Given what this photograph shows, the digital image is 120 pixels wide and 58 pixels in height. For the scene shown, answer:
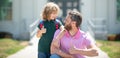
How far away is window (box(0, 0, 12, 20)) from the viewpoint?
24422 mm

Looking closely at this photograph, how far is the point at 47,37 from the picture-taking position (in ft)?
20.5

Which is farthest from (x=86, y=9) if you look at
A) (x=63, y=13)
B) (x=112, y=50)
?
(x=112, y=50)

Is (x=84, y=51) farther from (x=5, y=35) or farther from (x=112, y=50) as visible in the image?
(x=5, y=35)

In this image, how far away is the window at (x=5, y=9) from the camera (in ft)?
80.1

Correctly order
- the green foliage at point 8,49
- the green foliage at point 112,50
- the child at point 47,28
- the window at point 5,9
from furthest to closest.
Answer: the window at point 5,9, the green foliage at point 8,49, the green foliage at point 112,50, the child at point 47,28

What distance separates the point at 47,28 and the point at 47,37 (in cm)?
18

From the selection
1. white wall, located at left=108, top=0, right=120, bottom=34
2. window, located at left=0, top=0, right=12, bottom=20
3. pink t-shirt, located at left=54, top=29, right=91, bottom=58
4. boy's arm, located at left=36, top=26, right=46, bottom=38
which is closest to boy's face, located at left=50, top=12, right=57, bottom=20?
boy's arm, located at left=36, top=26, right=46, bottom=38

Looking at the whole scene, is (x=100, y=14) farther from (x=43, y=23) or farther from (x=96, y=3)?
(x=43, y=23)

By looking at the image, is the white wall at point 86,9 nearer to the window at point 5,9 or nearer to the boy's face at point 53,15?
the window at point 5,9

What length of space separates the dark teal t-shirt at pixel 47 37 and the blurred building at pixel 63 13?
16.2 m

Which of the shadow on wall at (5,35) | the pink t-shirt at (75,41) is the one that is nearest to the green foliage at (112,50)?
the pink t-shirt at (75,41)

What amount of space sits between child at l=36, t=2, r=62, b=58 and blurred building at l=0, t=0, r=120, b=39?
16.2 metres

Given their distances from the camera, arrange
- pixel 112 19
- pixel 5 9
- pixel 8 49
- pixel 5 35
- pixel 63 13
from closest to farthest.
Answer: pixel 8 49 < pixel 5 35 < pixel 112 19 < pixel 63 13 < pixel 5 9

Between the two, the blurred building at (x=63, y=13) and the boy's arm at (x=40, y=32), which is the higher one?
the boy's arm at (x=40, y=32)
